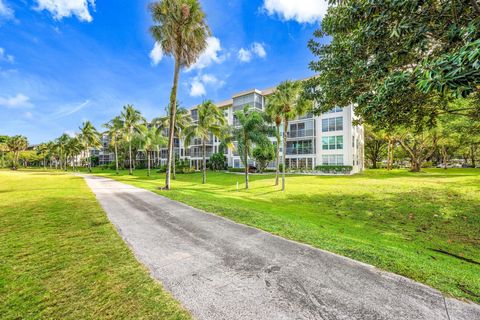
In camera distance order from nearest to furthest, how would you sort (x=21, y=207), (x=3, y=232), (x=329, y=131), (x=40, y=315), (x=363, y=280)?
(x=40, y=315) < (x=363, y=280) < (x=3, y=232) < (x=21, y=207) < (x=329, y=131)

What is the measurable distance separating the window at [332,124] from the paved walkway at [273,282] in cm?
3195

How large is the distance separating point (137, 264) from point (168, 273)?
32.7 inches

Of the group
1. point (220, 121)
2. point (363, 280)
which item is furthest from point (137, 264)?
point (220, 121)

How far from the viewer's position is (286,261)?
4410 mm

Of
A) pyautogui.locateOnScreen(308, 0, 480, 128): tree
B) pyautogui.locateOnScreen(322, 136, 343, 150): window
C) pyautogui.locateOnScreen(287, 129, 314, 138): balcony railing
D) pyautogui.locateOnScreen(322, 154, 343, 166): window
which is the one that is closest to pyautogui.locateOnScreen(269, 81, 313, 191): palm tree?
pyautogui.locateOnScreen(308, 0, 480, 128): tree

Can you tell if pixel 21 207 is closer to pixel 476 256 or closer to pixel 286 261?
pixel 286 261

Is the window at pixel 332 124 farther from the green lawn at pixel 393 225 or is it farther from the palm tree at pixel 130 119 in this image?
the palm tree at pixel 130 119

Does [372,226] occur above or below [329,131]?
below

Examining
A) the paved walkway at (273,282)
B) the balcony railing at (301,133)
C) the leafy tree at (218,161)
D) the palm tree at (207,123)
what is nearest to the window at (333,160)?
the balcony railing at (301,133)

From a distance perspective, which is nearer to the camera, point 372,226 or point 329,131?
point 372,226

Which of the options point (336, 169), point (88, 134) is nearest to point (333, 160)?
point (336, 169)

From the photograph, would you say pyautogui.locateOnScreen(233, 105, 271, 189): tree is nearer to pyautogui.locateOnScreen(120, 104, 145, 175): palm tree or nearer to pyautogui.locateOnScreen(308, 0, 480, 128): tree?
pyautogui.locateOnScreen(308, 0, 480, 128): tree

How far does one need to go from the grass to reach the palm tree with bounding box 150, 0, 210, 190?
421 inches

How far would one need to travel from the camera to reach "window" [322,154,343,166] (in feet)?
108
